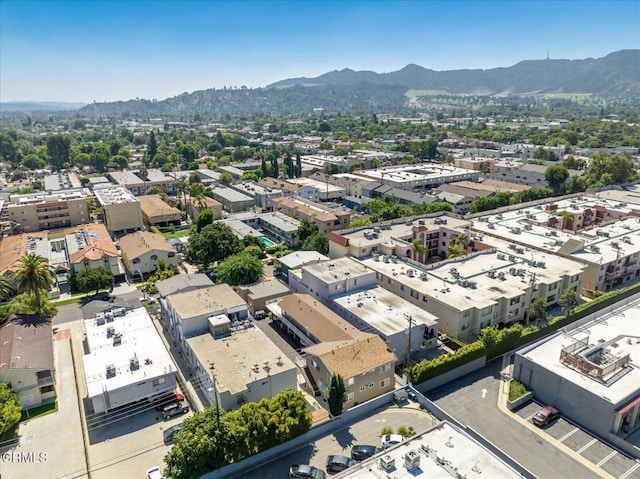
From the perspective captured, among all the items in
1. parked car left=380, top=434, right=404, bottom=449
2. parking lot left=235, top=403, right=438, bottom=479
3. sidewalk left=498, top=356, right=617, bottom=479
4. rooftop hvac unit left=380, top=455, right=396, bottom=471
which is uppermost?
rooftop hvac unit left=380, top=455, right=396, bottom=471

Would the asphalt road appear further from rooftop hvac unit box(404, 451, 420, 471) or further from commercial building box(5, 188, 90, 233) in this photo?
commercial building box(5, 188, 90, 233)

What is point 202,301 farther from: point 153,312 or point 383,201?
point 383,201

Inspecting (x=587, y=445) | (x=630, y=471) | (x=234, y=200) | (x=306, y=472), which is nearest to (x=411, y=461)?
(x=306, y=472)

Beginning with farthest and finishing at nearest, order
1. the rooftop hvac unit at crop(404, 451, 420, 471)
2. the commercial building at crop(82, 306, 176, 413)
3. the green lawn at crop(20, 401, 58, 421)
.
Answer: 1. the green lawn at crop(20, 401, 58, 421)
2. the commercial building at crop(82, 306, 176, 413)
3. the rooftop hvac unit at crop(404, 451, 420, 471)

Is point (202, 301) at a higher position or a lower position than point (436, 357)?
higher

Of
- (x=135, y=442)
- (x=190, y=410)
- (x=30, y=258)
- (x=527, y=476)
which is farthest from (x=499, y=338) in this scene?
(x=30, y=258)

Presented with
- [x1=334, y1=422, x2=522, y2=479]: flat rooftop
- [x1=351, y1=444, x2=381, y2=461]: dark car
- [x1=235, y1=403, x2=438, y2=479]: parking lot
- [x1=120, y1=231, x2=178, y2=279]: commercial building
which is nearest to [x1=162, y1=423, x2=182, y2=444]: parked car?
[x1=235, y1=403, x2=438, y2=479]: parking lot
